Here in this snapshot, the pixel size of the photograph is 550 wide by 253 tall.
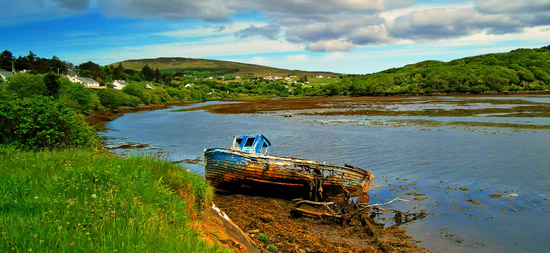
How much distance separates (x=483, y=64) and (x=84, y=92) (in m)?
172

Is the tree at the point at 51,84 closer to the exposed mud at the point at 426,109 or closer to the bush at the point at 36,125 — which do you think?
the exposed mud at the point at 426,109

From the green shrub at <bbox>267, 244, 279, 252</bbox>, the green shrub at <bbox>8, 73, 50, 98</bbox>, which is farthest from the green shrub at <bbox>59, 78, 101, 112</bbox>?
the green shrub at <bbox>267, 244, 279, 252</bbox>

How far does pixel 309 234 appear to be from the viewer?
1328cm

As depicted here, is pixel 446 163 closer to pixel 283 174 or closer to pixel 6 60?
pixel 283 174

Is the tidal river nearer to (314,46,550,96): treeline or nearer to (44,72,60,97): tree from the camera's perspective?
(44,72,60,97): tree

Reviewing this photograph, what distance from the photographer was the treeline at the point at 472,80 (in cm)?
14812

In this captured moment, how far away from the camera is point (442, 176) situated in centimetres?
2312

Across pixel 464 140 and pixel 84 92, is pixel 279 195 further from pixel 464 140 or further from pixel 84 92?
pixel 84 92

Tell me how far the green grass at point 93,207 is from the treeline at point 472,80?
6182 inches

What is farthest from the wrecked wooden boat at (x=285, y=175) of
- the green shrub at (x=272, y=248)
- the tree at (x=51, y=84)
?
the tree at (x=51, y=84)

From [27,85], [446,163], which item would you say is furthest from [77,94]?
[446,163]

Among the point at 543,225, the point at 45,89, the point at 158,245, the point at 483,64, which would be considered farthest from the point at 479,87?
the point at 158,245

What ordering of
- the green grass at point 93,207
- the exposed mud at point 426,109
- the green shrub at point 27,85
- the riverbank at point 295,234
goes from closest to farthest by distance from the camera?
the green grass at point 93,207 → the riverbank at point 295,234 → the exposed mud at point 426,109 → the green shrub at point 27,85

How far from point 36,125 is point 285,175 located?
10848 millimetres
